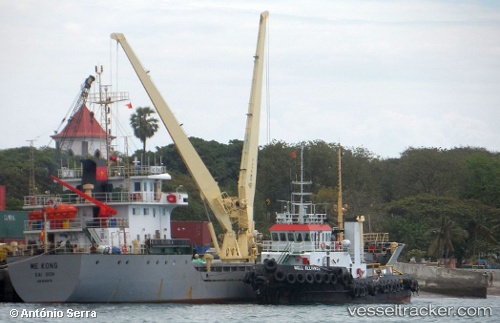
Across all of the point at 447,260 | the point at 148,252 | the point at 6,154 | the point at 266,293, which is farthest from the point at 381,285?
the point at 6,154

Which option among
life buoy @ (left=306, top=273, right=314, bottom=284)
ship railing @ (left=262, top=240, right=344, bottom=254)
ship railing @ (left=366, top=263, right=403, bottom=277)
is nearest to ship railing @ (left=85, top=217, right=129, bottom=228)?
ship railing @ (left=262, top=240, right=344, bottom=254)

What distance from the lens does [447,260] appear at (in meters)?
76.7

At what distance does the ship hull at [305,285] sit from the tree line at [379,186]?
2025cm

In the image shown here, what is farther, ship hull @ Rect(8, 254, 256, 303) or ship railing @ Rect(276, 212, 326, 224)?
ship railing @ Rect(276, 212, 326, 224)

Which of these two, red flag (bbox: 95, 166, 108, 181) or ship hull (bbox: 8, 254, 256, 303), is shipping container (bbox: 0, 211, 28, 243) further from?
ship hull (bbox: 8, 254, 256, 303)

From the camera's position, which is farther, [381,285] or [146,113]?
[146,113]

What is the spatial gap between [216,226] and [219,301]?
24.6 meters

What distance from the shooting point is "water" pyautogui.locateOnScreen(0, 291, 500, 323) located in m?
44.1

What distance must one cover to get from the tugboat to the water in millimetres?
798

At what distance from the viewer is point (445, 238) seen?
7581 centimetres

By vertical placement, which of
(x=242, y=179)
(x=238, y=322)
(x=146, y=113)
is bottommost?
(x=238, y=322)

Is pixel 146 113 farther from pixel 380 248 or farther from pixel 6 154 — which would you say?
pixel 380 248

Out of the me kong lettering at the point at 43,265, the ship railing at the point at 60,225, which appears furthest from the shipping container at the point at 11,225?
the me kong lettering at the point at 43,265

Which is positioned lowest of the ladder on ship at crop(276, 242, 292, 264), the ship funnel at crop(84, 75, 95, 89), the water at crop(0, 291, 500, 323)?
the water at crop(0, 291, 500, 323)
